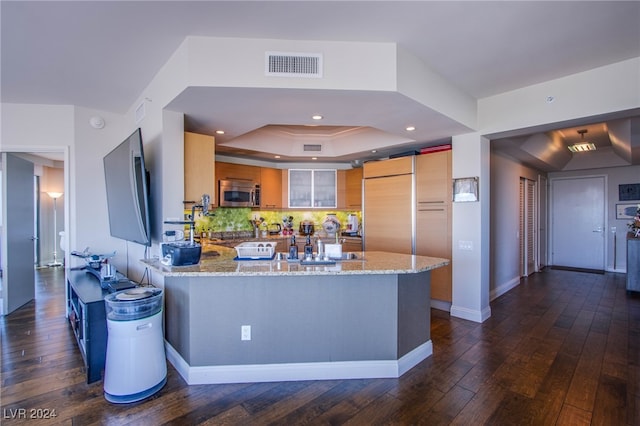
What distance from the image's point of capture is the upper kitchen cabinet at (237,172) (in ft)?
16.3

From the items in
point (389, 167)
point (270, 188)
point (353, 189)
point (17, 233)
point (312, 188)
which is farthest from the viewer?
point (312, 188)

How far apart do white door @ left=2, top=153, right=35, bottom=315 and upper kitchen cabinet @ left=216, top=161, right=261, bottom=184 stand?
2.58 meters

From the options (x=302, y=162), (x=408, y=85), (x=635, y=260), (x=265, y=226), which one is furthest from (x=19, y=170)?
(x=635, y=260)

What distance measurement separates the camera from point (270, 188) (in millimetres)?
5629

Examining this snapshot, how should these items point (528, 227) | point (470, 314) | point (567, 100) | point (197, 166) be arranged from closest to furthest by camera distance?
1. point (567, 100)
2. point (197, 166)
3. point (470, 314)
4. point (528, 227)

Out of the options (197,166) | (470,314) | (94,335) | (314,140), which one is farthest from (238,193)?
(470,314)

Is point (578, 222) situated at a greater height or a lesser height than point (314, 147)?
lesser

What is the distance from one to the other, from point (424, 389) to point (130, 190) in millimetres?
2964

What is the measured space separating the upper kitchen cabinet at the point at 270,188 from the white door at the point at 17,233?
3.32 metres

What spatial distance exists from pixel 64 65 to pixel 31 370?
265 cm

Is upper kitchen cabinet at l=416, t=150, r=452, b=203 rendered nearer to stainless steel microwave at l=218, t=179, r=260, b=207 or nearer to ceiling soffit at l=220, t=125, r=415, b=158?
ceiling soffit at l=220, t=125, r=415, b=158

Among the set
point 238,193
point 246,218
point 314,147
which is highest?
point 314,147

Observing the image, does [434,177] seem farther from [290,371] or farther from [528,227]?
[528,227]

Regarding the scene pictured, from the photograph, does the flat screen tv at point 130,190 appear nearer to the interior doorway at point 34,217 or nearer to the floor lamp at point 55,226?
the interior doorway at point 34,217
